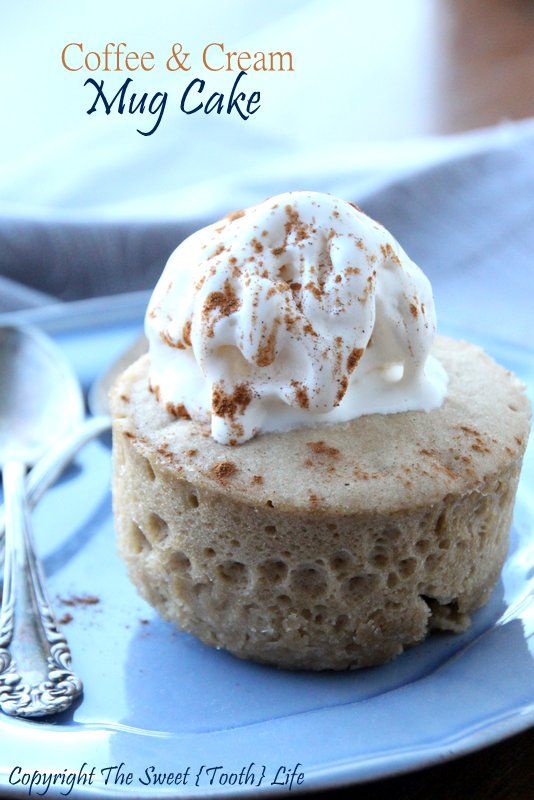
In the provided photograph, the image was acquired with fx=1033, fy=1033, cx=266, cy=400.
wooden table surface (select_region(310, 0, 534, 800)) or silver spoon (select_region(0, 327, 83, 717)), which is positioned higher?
wooden table surface (select_region(310, 0, 534, 800))

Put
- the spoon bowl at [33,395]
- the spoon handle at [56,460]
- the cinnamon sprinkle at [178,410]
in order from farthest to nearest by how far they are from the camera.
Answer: the spoon bowl at [33,395] → the spoon handle at [56,460] → the cinnamon sprinkle at [178,410]

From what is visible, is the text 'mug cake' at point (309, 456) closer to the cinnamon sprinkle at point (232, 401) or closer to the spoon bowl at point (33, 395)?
the cinnamon sprinkle at point (232, 401)

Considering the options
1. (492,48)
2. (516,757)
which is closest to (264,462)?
Result: (516,757)

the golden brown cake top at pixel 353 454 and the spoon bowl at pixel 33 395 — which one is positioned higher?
the golden brown cake top at pixel 353 454

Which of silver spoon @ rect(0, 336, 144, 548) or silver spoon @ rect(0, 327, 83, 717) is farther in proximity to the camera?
silver spoon @ rect(0, 336, 144, 548)

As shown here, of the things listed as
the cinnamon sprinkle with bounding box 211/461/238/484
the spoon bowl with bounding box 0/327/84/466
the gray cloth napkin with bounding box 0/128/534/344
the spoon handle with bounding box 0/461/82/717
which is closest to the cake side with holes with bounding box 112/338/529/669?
the cinnamon sprinkle with bounding box 211/461/238/484

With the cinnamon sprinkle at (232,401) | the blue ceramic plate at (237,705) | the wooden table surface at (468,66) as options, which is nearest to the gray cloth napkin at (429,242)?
the wooden table surface at (468,66)

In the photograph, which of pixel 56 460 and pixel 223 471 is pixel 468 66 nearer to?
pixel 56 460

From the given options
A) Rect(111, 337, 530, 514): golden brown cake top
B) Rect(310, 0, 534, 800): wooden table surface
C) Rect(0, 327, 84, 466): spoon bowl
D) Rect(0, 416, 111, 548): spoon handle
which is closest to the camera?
Rect(111, 337, 530, 514): golden brown cake top

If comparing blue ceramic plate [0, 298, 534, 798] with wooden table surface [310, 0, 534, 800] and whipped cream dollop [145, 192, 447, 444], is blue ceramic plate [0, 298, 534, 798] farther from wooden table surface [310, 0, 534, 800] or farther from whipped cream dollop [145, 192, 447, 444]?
wooden table surface [310, 0, 534, 800]
